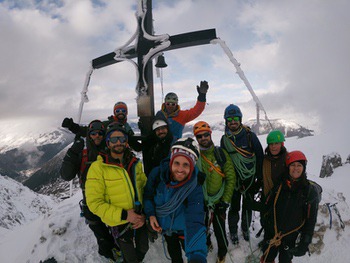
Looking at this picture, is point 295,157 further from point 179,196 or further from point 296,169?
point 179,196

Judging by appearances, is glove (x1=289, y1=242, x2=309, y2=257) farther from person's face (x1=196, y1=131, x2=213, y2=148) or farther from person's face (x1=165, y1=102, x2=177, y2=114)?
person's face (x1=165, y1=102, x2=177, y2=114)

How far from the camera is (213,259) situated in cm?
485

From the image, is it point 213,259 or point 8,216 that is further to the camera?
point 8,216

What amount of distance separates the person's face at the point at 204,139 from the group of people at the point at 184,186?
21mm

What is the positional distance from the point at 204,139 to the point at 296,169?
1.87 metres

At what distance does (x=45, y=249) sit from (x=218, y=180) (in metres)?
4.77

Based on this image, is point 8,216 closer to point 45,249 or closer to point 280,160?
point 45,249

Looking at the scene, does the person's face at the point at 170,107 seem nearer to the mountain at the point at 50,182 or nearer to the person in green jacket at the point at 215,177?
the person in green jacket at the point at 215,177

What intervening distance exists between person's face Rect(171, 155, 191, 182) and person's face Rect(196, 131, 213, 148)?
1.11 m

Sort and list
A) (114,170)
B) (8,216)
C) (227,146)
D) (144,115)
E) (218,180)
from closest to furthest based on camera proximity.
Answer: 1. (114,170)
2. (218,180)
3. (227,146)
4. (144,115)
5. (8,216)

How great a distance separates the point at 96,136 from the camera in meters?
4.39

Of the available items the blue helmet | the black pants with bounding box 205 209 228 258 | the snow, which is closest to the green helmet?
the blue helmet

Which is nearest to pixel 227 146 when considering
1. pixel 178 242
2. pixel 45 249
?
pixel 178 242

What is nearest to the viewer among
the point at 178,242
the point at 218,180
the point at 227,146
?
the point at 178,242
